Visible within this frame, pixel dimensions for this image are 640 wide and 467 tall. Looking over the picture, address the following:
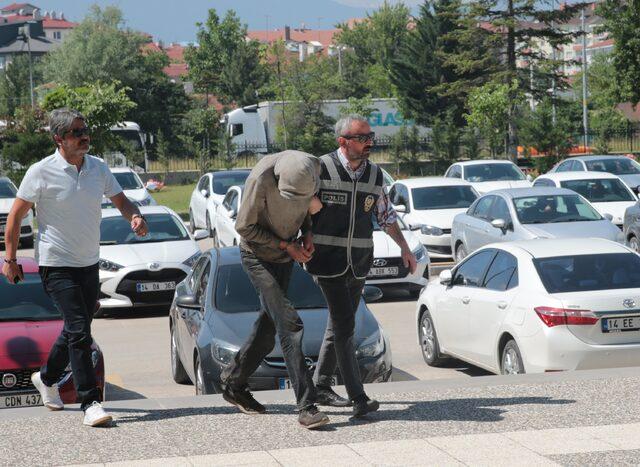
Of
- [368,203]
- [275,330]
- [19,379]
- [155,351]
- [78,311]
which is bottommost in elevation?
[155,351]

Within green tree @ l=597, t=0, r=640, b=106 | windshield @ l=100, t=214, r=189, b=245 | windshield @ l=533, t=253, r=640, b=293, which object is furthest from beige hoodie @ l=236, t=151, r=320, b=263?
green tree @ l=597, t=0, r=640, b=106

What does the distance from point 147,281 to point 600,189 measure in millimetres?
10669

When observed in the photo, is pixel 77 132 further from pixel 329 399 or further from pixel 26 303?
pixel 26 303

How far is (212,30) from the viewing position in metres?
108

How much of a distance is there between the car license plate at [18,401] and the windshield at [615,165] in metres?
23.7

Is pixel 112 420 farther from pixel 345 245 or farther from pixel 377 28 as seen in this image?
pixel 377 28

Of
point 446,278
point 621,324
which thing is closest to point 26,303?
point 446,278

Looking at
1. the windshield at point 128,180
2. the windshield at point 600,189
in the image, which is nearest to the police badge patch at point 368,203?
the windshield at point 600,189

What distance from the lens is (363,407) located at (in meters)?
7.55

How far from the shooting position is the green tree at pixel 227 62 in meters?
102

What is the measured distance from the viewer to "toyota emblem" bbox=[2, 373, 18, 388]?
9336mm

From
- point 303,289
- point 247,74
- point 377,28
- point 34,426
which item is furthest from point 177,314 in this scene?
point 377,28

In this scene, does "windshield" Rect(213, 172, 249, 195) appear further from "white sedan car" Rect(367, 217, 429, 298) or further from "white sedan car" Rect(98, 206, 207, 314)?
"white sedan car" Rect(367, 217, 429, 298)

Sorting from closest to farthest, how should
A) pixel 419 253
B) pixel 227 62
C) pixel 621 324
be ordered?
pixel 621 324 < pixel 419 253 < pixel 227 62
